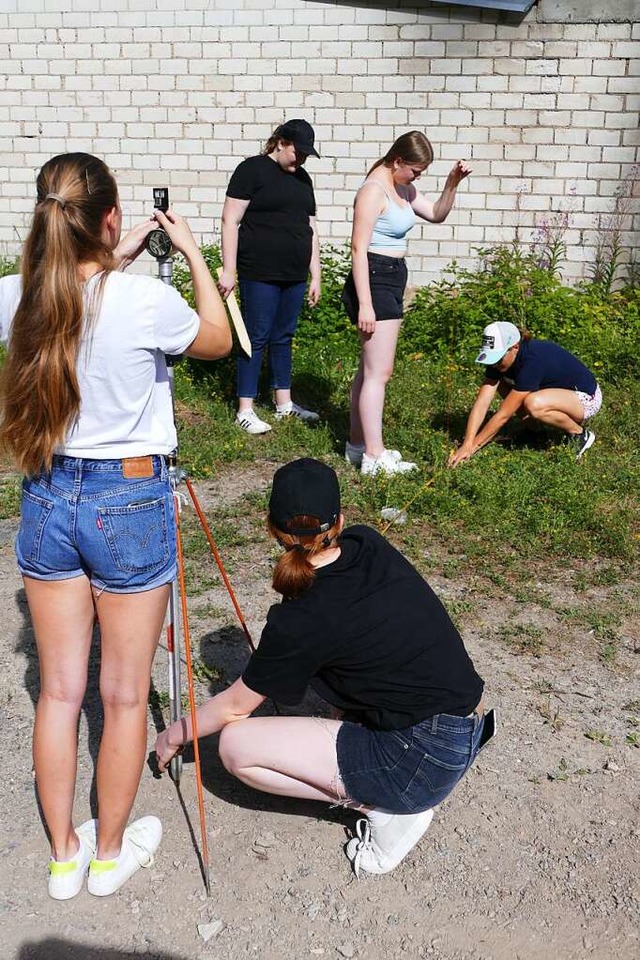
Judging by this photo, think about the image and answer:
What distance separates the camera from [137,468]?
252cm

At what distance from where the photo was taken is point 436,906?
280 cm

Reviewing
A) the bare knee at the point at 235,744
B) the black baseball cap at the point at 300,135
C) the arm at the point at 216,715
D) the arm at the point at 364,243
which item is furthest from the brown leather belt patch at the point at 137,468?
the black baseball cap at the point at 300,135

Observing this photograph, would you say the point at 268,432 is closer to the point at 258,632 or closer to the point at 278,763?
the point at 258,632

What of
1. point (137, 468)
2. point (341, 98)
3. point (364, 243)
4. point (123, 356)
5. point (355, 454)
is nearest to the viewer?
point (123, 356)

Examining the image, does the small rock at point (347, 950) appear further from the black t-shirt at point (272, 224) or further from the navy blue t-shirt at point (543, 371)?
the black t-shirt at point (272, 224)

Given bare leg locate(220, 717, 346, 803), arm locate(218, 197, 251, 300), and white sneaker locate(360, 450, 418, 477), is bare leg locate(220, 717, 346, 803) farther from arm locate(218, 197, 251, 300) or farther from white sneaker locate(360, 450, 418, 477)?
arm locate(218, 197, 251, 300)

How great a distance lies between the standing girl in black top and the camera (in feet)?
20.8

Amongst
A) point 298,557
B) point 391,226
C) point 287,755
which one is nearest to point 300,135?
point 391,226

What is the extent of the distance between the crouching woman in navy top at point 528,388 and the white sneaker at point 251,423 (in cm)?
133

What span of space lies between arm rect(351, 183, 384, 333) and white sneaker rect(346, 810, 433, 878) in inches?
126

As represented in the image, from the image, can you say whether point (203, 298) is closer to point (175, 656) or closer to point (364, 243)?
point (175, 656)

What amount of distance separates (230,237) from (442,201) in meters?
1.33

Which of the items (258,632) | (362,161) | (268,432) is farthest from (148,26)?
(258,632)

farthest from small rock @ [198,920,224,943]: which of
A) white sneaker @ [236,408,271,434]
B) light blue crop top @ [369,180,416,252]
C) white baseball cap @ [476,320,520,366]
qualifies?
white sneaker @ [236,408,271,434]
